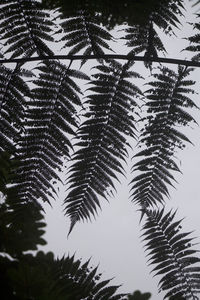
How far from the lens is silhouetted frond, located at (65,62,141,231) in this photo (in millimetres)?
1608

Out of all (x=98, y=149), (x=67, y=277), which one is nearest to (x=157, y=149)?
(x=98, y=149)

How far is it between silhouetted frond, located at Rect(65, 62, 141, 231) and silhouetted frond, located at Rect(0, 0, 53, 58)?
15.1 inches

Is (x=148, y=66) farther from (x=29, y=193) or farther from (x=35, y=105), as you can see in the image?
(x=29, y=193)

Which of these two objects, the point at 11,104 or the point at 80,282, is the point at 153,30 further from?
the point at 80,282

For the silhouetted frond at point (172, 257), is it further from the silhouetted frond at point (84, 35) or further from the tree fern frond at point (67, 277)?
the silhouetted frond at point (84, 35)

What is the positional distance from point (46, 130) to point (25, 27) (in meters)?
0.61

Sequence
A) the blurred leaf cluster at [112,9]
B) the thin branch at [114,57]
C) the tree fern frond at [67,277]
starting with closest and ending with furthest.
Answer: the tree fern frond at [67,277] < the blurred leaf cluster at [112,9] < the thin branch at [114,57]

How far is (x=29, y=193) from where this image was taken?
1550mm

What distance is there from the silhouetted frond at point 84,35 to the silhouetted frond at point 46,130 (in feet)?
0.46

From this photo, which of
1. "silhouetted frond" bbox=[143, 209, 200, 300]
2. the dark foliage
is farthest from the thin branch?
A: "silhouetted frond" bbox=[143, 209, 200, 300]

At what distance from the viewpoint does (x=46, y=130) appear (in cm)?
162

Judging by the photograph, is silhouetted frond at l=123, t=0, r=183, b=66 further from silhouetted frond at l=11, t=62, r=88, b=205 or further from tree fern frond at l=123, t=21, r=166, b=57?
silhouetted frond at l=11, t=62, r=88, b=205

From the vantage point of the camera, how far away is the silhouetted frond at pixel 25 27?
1.72 metres

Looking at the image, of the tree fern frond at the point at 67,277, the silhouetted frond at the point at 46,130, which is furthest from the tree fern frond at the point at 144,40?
the tree fern frond at the point at 67,277
